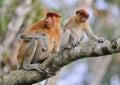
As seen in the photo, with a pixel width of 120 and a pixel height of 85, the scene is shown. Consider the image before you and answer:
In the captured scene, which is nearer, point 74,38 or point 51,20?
point 51,20

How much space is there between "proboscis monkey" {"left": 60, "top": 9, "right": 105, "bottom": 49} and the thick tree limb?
1.24 metres

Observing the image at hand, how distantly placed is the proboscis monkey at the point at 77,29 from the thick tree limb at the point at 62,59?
48.8 inches

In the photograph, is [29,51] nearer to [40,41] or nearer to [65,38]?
[40,41]

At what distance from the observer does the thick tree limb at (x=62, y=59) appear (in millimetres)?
3824

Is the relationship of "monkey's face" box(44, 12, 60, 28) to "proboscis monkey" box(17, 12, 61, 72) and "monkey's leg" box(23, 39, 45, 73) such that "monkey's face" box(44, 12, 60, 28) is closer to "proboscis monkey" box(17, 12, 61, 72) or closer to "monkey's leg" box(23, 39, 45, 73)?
"proboscis monkey" box(17, 12, 61, 72)

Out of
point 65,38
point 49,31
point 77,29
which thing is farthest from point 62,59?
point 77,29

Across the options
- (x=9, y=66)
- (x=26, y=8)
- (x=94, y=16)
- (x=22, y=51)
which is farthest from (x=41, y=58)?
(x=94, y=16)

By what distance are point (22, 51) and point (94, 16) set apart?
464 inches

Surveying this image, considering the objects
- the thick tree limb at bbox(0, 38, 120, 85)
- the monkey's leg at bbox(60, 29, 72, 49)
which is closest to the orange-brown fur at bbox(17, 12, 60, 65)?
the monkey's leg at bbox(60, 29, 72, 49)

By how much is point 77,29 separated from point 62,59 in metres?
1.76

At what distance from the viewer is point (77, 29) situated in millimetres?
5766

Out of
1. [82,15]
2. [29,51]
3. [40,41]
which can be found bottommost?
[29,51]

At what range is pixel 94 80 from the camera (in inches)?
597

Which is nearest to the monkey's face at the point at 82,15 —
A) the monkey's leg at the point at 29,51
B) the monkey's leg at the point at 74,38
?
the monkey's leg at the point at 74,38
